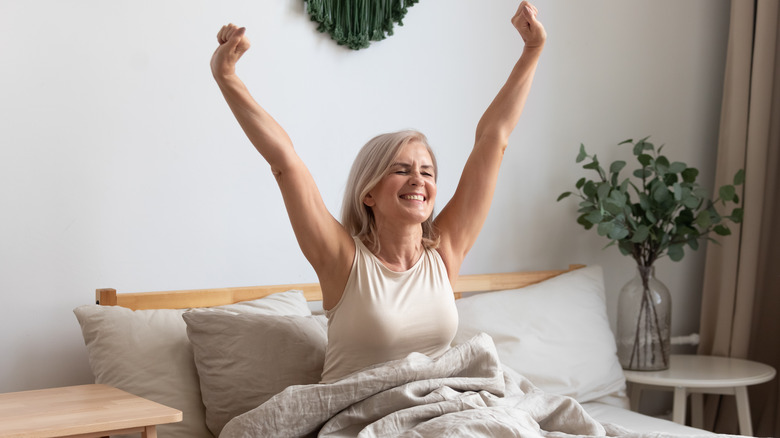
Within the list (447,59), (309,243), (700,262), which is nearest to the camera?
(309,243)

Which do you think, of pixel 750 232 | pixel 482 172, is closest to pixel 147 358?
pixel 482 172

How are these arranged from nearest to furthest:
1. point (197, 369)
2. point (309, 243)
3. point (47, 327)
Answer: point (309, 243) → point (197, 369) → point (47, 327)

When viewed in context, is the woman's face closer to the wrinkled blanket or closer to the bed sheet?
the wrinkled blanket

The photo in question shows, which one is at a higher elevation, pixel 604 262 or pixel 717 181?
pixel 717 181

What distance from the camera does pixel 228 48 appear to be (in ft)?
4.69

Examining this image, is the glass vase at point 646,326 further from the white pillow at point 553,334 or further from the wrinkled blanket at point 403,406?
the wrinkled blanket at point 403,406

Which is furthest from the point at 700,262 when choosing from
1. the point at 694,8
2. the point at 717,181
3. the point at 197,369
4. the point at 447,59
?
the point at 197,369

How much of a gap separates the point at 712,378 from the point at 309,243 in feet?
4.89

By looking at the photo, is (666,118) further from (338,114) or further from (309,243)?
(309,243)

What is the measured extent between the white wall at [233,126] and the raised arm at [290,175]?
0.59 m

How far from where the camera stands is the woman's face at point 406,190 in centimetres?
167

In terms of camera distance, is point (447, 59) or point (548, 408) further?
point (447, 59)

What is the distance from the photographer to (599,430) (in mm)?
1435

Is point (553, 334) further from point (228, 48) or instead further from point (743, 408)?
point (228, 48)
